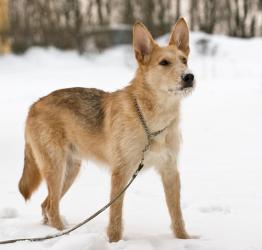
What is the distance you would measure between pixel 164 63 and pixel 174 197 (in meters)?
1.37

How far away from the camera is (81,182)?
7.02 meters

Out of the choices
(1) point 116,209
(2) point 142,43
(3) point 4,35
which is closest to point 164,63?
(2) point 142,43

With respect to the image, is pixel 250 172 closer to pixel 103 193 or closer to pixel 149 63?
pixel 103 193

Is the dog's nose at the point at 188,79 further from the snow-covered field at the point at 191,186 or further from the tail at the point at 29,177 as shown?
the tail at the point at 29,177

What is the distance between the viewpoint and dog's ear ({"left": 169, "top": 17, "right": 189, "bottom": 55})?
15.6 feet

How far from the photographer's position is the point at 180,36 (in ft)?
15.8

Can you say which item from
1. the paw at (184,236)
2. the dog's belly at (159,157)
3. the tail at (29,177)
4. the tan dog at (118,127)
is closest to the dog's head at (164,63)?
the tan dog at (118,127)

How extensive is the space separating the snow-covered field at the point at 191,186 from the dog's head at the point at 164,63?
4.74ft

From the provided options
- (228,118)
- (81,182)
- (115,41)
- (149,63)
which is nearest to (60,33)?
(115,41)

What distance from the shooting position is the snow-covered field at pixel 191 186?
4.51 meters

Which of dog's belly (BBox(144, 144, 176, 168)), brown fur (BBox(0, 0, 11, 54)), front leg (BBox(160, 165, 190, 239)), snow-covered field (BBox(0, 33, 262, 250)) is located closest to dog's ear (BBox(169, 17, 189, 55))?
dog's belly (BBox(144, 144, 176, 168))

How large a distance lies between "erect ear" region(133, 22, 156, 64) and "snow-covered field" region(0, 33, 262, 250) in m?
1.73

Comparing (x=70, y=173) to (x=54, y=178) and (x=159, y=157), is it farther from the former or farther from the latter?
(x=159, y=157)

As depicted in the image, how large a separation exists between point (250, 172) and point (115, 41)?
22.1 m
